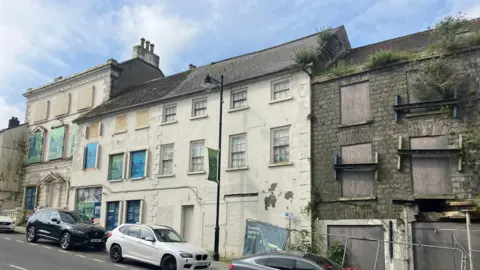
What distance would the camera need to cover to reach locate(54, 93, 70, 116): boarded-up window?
1230 inches

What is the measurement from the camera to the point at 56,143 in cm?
3097

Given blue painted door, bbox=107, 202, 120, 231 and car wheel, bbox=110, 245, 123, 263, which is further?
blue painted door, bbox=107, 202, 120, 231

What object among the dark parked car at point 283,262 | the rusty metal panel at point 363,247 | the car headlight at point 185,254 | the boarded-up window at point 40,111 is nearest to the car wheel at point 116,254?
the car headlight at point 185,254

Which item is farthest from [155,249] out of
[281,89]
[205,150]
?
[281,89]

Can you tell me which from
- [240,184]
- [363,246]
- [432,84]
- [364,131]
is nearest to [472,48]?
[432,84]

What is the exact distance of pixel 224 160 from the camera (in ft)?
67.6

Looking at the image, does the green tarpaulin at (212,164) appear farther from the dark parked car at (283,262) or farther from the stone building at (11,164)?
the stone building at (11,164)

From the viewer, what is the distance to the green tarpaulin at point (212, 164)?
1851 centimetres

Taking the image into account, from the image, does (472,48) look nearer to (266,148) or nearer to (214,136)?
(266,148)

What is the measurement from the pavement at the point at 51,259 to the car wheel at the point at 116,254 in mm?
180

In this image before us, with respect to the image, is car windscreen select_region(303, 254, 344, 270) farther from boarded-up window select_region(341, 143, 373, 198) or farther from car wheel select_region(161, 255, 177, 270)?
boarded-up window select_region(341, 143, 373, 198)

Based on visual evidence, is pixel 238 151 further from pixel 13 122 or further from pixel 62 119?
pixel 13 122

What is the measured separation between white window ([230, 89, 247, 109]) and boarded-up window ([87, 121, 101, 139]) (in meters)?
10.3

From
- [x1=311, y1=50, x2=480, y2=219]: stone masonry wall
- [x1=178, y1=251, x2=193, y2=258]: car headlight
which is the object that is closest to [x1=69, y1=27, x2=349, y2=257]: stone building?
[x1=311, y1=50, x2=480, y2=219]: stone masonry wall
